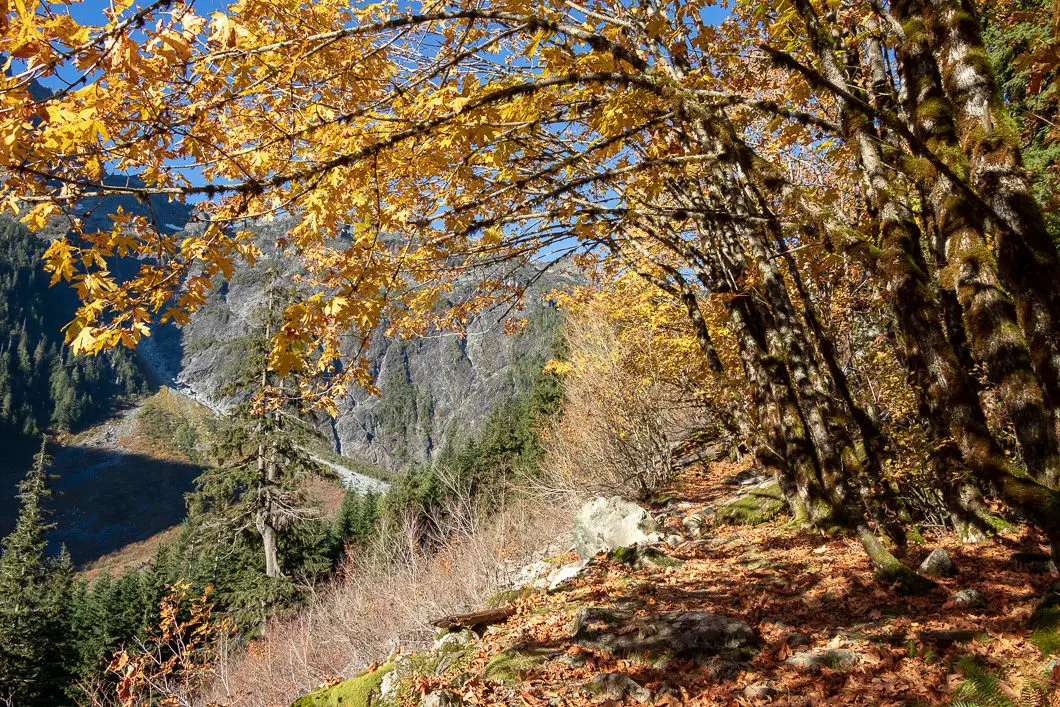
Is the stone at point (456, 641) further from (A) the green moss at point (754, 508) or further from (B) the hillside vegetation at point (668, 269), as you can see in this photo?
(A) the green moss at point (754, 508)

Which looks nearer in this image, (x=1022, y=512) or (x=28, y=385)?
(x=1022, y=512)

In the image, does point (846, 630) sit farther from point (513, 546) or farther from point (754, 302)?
point (513, 546)

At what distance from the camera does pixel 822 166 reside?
9.11m

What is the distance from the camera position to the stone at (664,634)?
12.6ft

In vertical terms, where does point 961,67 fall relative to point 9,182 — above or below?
below

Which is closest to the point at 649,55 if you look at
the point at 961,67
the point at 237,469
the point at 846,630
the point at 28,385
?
the point at 961,67

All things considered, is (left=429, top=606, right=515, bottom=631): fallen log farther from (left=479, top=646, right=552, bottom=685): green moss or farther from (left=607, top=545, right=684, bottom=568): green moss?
(left=607, top=545, right=684, bottom=568): green moss

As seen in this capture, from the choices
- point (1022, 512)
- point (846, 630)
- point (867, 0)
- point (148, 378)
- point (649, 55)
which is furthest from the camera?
point (148, 378)

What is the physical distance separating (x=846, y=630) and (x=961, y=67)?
3.57 metres

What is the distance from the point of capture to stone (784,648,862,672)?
3.29 meters

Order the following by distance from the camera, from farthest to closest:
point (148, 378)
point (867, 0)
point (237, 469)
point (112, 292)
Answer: point (148, 378) → point (237, 469) → point (867, 0) → point (112, 292)

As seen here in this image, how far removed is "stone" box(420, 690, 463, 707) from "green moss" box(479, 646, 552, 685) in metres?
0.32

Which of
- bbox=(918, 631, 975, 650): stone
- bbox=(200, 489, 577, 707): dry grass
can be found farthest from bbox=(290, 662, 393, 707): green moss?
bbox=(918, 631, 975, 650): stone

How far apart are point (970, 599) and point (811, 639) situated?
3.64ft
